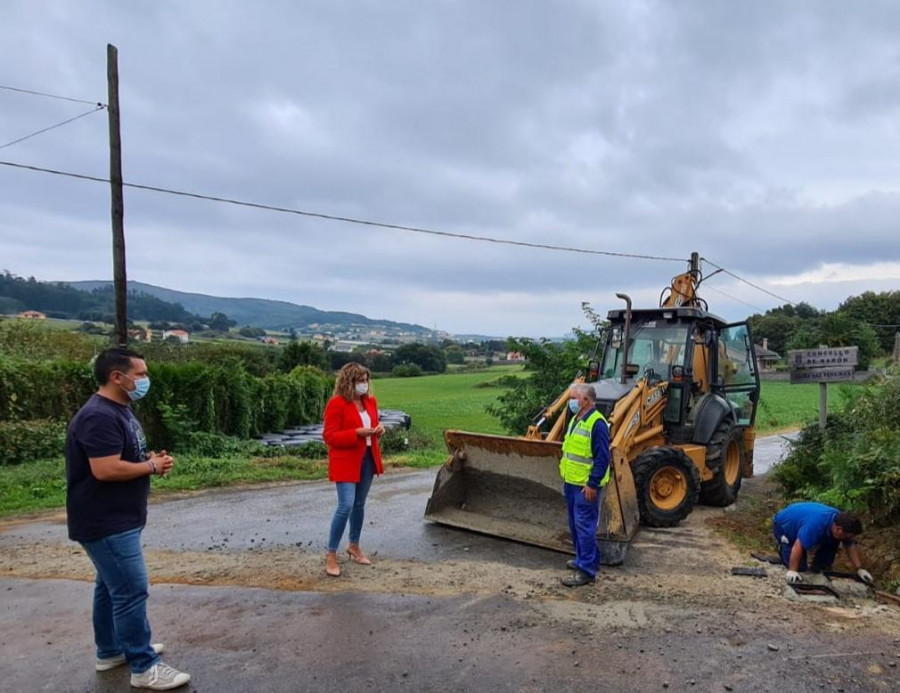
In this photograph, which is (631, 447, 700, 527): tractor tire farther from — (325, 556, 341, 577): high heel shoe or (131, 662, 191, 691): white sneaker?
(131, 662, 191, 691): white sneaker

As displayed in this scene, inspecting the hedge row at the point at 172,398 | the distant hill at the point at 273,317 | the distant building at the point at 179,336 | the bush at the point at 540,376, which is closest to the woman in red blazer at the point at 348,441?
the bush at the point at 540,376

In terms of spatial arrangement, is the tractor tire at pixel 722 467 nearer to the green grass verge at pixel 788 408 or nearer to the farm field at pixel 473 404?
the farm field at pixel 473 404

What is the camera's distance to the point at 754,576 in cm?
575

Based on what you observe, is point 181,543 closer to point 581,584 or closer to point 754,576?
point 581,584

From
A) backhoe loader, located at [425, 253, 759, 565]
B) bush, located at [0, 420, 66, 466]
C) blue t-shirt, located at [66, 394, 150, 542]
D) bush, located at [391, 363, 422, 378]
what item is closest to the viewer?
blue t-shirt, located at [66, 394, 150, 542]

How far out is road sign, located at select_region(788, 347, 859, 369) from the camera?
9367 mm

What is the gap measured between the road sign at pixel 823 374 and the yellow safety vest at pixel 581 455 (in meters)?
5.51

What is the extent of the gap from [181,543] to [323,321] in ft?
567

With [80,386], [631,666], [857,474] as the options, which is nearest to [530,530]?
[631,666]

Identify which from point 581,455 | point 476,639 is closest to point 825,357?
point 581,455

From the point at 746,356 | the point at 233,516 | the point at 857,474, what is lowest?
the point at 233,516

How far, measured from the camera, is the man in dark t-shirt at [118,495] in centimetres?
349

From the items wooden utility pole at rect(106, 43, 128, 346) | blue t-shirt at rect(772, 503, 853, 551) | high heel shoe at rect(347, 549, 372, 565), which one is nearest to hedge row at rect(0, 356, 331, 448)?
wooden utility pole at rect(106, 43, 128, 346)

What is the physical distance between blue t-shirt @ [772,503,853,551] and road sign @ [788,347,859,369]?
4429 mm
